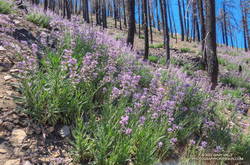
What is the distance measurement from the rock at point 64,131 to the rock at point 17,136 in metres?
0.46

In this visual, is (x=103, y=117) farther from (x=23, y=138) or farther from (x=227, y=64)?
(x=227, y=64)

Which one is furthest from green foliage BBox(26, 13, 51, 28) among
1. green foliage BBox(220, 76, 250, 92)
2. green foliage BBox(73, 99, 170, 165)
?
green foliage BBox(220, 76, 250, 92)

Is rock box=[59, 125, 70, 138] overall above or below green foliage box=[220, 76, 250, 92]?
below

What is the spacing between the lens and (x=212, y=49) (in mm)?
5680

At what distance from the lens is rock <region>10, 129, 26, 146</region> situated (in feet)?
7.57

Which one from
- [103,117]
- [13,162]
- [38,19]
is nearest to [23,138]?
[13,162]

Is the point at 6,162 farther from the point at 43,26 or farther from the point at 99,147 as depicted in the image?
the point at 43,26

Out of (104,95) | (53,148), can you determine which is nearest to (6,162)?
(53,148)

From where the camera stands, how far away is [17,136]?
2.39 m

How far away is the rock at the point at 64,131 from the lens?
→ 8.84 ft

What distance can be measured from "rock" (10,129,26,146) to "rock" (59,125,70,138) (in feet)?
1.51

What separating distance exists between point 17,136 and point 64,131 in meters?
0.58

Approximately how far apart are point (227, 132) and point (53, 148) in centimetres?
333

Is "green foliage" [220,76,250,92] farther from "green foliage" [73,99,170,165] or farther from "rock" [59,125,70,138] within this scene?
"rock" [59,125,70,138]
